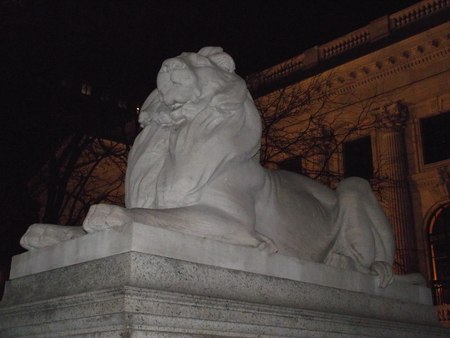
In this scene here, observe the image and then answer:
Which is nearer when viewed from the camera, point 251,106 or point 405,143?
point 251,106

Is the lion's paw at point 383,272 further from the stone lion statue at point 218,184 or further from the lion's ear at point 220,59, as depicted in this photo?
the lion's ear at point 220,59

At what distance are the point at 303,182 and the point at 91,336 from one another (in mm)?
2756

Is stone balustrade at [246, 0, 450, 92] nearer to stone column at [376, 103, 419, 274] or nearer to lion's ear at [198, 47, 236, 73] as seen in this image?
stone column at [376, 103, 419, 274]

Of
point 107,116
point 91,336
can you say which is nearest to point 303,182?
point 91,336

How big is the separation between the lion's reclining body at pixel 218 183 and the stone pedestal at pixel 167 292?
172mm

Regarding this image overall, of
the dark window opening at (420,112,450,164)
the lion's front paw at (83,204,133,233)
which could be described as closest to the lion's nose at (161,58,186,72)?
the lion's front paw at (83,204,133,233)

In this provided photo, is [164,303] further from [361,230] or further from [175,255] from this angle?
[361,230]

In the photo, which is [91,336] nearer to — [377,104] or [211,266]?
[211,266]

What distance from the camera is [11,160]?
13.5 meters

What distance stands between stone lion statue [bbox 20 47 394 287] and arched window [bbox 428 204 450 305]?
20217mm

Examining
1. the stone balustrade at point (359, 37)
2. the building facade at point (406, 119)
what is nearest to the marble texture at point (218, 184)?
the building facade at point (406, 119)

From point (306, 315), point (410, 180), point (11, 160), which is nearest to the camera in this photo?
point (306, 315)

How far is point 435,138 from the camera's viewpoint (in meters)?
25.3

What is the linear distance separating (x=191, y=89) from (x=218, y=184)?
746 mm
